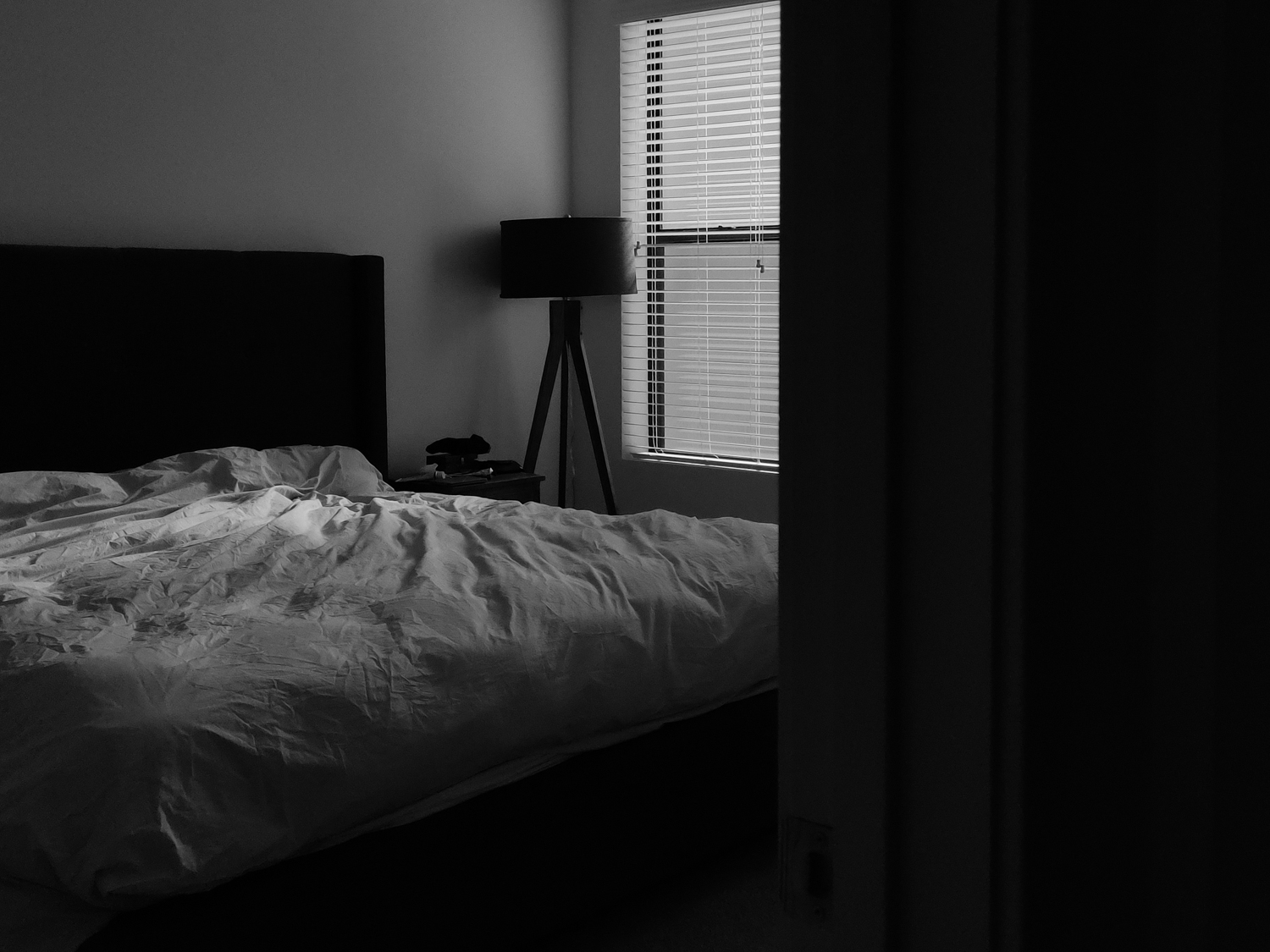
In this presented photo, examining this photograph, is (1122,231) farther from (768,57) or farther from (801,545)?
(768,57)

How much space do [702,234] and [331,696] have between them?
349 centimetres

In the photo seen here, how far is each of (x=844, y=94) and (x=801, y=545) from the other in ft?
0.64

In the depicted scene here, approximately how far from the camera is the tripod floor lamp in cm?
439

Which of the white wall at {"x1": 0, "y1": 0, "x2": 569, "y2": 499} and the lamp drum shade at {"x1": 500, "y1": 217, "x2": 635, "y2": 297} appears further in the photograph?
the lamp drum shade at {"x1": 500, "y1": 217, "x2": 635, "y2": 297}

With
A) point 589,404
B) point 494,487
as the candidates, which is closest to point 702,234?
point 589,404

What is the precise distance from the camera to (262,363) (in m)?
3.90

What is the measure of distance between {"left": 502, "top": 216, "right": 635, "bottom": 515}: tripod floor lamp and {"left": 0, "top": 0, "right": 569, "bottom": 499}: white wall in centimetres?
30

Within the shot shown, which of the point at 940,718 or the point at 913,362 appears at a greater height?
the point at 913,362

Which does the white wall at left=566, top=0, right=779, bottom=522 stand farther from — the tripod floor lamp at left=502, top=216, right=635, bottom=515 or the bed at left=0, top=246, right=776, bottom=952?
the bed at left=0, top=246, right=776, bottom=952

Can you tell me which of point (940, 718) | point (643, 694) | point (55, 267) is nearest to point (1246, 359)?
point (940, 718)

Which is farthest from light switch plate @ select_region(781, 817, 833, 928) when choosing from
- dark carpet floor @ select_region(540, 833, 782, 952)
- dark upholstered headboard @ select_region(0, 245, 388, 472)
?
dark upholstered headboard @ select_region(0, 245, 388, 472)

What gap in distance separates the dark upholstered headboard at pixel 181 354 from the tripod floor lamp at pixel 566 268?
55cm

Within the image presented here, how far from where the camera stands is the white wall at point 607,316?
16.0 feet

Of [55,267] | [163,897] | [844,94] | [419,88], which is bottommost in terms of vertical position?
[163,897]
